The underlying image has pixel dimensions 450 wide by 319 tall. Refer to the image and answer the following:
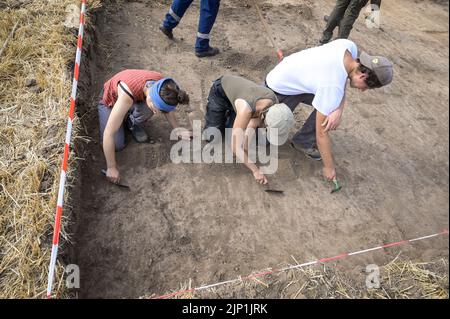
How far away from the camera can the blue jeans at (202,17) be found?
3.88 m

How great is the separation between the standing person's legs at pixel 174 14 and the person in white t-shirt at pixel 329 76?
1.74m

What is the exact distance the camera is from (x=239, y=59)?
447cm

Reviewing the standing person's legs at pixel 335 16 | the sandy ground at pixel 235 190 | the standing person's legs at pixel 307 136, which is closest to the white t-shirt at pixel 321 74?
the standing person's legs at pixel 307 136

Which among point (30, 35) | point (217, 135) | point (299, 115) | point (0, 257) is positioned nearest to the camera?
point (0, 257)

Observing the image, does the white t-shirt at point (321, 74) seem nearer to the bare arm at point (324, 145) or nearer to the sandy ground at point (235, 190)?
the bare arm at point (324, 145)

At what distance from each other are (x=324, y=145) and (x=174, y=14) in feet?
8.29

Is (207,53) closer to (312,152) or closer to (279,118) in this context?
(312,152)

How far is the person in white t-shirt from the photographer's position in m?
2.48

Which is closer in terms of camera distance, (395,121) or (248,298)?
(248,298)

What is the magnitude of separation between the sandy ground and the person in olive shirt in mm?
411

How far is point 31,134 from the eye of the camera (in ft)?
9.07

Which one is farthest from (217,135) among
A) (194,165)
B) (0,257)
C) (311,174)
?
(0,257)
